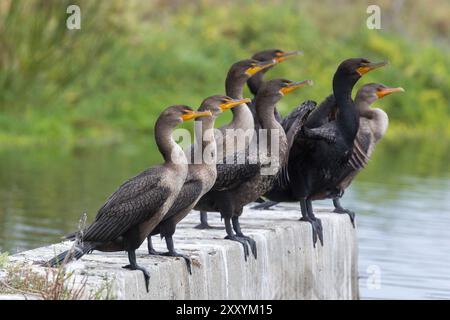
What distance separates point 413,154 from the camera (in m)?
24.5

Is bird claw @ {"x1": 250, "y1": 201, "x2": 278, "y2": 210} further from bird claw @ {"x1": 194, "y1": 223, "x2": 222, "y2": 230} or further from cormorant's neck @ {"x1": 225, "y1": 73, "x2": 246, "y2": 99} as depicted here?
bird claw @ {"x1": 194, "y1": 223, "x2": 222, "y2": 230}

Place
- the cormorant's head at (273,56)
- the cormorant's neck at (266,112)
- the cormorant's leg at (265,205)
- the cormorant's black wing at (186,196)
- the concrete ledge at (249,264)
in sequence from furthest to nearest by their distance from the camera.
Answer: the cormorant's head at (273,56) → the cormorant's leg at (265,205) → the cormorant's neck at (266,112) → the cormorant's black wing at (186,196) → the concrete ledge at (249,264)

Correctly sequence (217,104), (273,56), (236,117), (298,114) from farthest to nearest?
(273,56) < (236,117) < (298,114) < (217,104)

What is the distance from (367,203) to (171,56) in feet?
35.8

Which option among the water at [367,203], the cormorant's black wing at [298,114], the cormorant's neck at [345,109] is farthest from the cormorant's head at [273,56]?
the water at [367,203]

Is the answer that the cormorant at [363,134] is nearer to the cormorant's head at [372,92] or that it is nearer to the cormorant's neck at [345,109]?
the cormorant's head at [372,92]

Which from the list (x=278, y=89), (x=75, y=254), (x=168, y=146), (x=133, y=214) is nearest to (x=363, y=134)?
(x=278, y=89)

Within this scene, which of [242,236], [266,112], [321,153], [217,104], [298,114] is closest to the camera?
[217,104]

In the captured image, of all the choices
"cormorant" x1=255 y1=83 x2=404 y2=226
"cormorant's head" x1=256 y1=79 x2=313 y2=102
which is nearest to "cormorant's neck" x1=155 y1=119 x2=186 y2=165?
"cormorant's head" x1=256 y1=79 x2=313 y2=102

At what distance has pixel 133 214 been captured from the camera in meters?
7.49

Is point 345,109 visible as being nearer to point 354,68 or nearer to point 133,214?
point 354,68

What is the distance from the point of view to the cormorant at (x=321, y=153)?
9773mm

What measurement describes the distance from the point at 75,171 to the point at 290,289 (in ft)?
33.3

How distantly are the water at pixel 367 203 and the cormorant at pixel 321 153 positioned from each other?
5.75 feet
